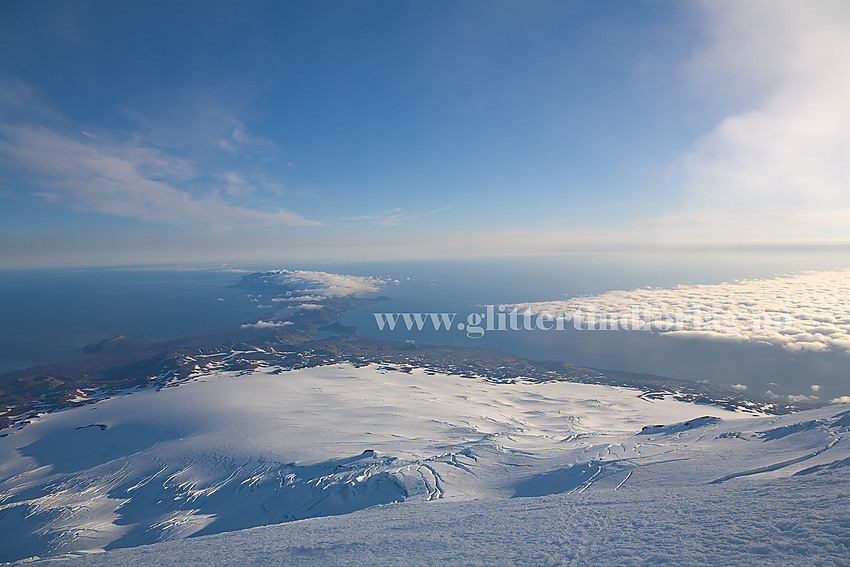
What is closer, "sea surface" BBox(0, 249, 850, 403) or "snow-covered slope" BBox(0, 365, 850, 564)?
"snow-covered slope" BBox(0, 365, 850, 564)

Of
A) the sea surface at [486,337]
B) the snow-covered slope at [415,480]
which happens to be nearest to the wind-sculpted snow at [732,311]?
the sea surface at [486,337]

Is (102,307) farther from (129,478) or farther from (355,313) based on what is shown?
(129,478)

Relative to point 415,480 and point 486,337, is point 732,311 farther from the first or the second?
point 415,480

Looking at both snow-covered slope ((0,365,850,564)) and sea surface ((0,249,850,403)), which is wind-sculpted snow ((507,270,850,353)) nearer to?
sea surface ((0,249,850,403))

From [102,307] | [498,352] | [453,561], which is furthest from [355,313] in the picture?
[453,561]

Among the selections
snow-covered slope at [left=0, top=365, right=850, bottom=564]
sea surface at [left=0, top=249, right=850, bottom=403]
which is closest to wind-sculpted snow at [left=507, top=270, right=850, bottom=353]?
sea surface at [left=0, top=249, right=850, bottom=403]

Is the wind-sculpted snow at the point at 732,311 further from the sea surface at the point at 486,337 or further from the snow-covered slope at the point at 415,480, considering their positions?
the snow-covered slope at the point at 415,480

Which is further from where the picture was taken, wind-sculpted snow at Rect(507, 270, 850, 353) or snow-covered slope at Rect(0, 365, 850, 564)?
wind-sculpted snow at Rect(507, 270, 850, 353)
